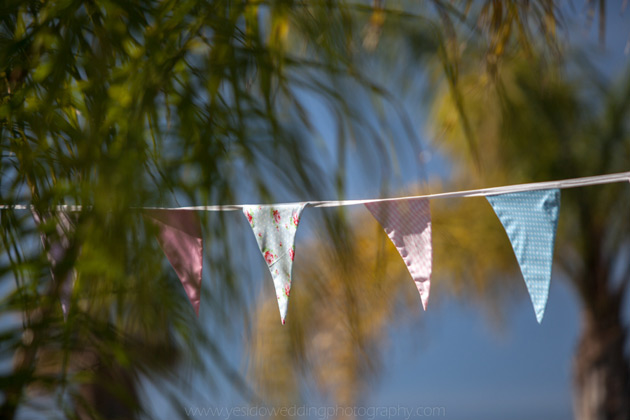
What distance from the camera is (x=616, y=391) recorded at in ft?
14.6

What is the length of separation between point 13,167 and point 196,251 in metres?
0.39

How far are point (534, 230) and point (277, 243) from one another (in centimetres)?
69

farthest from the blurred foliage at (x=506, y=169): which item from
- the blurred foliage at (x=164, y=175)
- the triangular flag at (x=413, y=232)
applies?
the blurred foliage at (x=164, y=175)

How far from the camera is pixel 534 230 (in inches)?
71.7

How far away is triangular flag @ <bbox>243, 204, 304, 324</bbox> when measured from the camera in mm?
1735

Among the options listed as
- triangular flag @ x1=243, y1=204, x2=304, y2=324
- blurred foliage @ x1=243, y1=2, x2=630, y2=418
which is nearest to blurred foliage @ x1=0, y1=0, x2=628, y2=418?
triangular flag @ x1=243, y1=204, x2=304, y2=324

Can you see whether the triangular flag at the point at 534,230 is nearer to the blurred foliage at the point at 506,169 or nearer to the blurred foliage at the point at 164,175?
the blurred foliage at the point at 164,175

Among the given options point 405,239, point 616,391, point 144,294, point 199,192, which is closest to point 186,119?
point 199,192

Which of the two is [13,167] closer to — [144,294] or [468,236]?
[144,294]

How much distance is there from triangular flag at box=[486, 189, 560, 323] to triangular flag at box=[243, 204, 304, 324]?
1.84 ft

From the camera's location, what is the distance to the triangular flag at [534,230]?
179cm

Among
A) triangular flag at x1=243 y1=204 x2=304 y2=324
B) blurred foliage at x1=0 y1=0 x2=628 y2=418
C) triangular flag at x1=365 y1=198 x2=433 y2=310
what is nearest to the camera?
blurred foliage at x1=0 y1=0 x2=628 y2=418

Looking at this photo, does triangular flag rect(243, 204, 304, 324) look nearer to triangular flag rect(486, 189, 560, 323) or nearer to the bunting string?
the bunting string

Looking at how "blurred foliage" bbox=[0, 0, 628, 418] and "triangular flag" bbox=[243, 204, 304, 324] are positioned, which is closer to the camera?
"blurred foliage" bbox=[0, 0, 628, 418]
